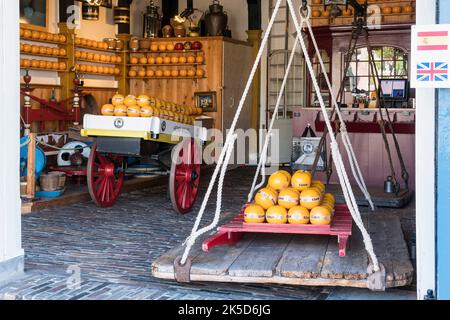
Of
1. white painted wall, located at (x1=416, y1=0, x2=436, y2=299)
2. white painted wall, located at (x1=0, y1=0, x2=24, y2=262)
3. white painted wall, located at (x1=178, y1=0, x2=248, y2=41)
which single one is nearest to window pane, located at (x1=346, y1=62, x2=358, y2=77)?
white painted wall, located at (x1=178, y1=0, x2=248, y2=41)

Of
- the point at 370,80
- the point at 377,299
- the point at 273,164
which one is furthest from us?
the point at 273,164

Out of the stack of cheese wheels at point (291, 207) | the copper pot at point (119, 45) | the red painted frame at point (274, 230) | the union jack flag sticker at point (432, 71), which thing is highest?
the copper pot at point (119, 45)

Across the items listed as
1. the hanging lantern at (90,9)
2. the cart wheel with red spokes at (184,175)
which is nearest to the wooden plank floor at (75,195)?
the cart wheel with red spokes at (184,175)

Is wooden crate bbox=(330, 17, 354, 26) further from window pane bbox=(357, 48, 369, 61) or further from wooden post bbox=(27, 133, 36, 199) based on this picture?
wooden post bbox=(27, 133, 36, 199)

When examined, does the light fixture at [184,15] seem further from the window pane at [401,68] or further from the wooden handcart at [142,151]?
the wooden handcart at [142,151]

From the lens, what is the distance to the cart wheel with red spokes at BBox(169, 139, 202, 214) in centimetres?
783

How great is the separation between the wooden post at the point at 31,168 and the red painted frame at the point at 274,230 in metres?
3.60

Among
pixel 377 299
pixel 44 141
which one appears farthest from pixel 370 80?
pixel 377 299

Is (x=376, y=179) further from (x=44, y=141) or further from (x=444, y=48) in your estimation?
(x=444, y=48)

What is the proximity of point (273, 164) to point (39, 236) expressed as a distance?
7653 millimetres

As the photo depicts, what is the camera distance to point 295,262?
14.9 ft

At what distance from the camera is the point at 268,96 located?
46.8 ft

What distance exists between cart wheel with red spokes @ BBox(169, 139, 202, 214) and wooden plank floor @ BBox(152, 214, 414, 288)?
8.22ft

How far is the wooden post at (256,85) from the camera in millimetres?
14109
